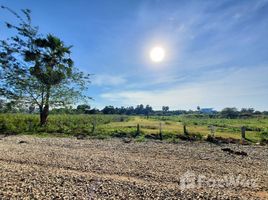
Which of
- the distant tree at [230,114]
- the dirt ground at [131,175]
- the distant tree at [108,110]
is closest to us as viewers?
the dirt ground at [131,175]

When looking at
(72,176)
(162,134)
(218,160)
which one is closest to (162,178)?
(72,176)

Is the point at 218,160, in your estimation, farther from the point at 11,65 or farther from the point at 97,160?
the point at 11,65

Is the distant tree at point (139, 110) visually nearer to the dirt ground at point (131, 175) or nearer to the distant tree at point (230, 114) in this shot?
the distant tree at point (230, 114)

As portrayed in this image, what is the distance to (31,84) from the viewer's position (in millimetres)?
21828

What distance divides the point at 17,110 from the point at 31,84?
11.5ft

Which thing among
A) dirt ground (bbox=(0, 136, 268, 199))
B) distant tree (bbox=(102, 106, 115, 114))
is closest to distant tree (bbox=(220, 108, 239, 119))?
distant tree (bbox=(102, 106, 115, 114))

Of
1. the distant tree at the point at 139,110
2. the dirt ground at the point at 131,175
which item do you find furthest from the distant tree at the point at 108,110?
the dirt ground at the point at 131,175

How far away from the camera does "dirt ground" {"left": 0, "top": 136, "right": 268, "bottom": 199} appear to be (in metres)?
5.67

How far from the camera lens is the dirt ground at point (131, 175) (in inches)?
223

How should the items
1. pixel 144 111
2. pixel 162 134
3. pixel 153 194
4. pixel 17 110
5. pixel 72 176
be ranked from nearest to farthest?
pixel 153 194, pixel 72 176, pixel 162 134, pixel 17 110, pixel 144 111

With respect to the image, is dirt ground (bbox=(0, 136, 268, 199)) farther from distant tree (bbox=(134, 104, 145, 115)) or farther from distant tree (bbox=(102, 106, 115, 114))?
distant tree (bbox=(134, 104, 145, 115))

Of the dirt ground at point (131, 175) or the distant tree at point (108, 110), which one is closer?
the dirt ground at point (131, 175)

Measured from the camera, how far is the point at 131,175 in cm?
730

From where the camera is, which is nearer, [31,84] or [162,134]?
[162,134]
